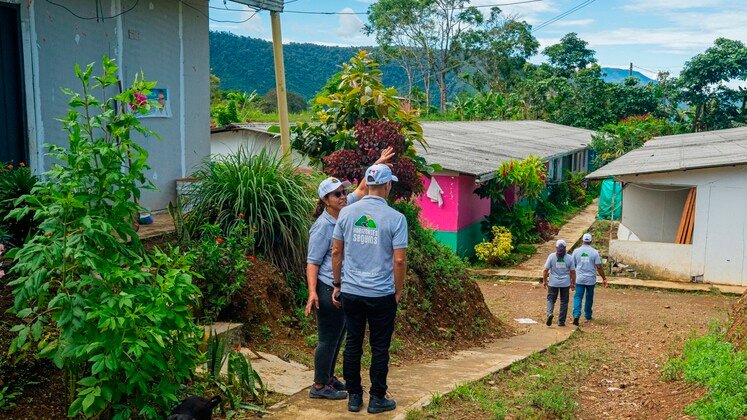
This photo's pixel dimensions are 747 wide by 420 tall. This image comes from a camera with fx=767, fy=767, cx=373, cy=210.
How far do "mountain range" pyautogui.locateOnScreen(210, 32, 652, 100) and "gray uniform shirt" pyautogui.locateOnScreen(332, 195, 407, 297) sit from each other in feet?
210

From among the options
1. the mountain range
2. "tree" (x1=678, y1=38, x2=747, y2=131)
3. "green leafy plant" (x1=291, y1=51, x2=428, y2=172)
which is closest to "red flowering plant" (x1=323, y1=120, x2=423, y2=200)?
"green leafy plant" (x1=291, y1=51, x2=428, y2=172)

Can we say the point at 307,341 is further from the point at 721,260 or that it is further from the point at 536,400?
the point at 721,260

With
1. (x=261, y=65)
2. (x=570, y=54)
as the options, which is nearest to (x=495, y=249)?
(x=570, y=54)

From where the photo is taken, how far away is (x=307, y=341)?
7.85 m

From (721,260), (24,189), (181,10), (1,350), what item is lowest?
(721,260)

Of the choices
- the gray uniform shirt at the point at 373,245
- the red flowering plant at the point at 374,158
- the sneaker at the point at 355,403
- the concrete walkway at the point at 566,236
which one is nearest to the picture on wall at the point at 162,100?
the red flowering plant at the point at 374,158

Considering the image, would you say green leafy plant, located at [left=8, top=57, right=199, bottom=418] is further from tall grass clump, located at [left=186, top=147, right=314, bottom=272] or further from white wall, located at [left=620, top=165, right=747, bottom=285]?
white wall, located at [left=620, top=165, right=747, bottom=285]

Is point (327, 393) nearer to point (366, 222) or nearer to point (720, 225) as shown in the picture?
point (366, 222)

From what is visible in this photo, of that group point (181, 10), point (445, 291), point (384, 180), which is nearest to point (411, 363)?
point (445, 291)

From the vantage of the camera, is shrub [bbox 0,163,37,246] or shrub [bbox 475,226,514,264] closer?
shrub [bbox 0,163,37,246]

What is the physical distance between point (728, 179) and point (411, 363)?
13157mm

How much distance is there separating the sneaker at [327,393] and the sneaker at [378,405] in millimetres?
360

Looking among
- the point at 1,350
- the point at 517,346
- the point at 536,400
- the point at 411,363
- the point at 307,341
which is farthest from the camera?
the point at 517,346

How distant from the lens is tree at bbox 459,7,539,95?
57.3 m
